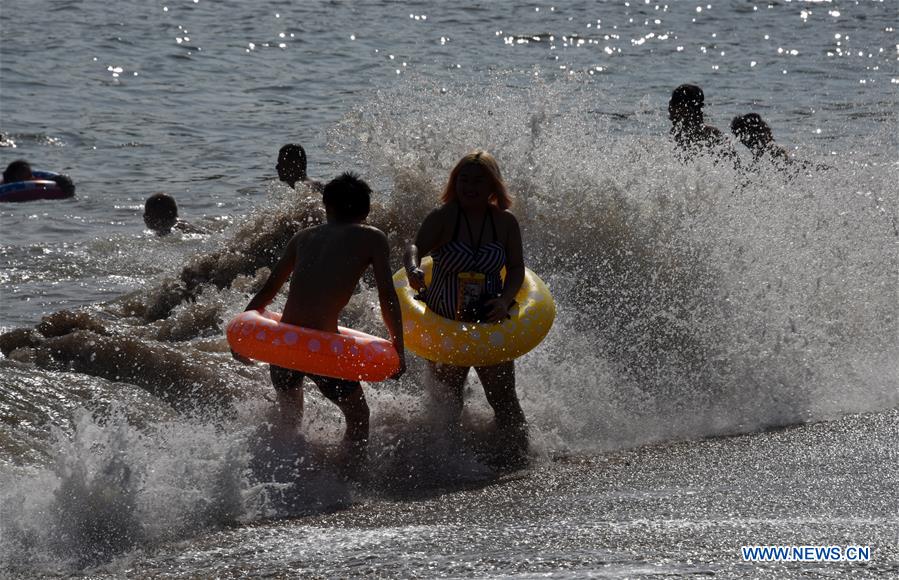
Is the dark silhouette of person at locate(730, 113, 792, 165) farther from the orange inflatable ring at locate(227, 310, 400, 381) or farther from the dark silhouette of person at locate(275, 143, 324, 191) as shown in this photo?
the orange inflatable ring at locate(227, 310, 400, 381)

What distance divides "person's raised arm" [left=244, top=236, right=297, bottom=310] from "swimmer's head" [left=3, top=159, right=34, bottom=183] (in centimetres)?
831

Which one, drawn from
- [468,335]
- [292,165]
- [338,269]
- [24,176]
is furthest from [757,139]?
[24,176]

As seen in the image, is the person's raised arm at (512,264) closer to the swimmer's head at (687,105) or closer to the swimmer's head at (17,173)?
the swimmer's head at (687,105)

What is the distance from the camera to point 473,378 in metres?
7.24

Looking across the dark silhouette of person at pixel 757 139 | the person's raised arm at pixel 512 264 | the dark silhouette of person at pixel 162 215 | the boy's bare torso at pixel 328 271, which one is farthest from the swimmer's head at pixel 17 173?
the person's raised arm at pixel 512 264

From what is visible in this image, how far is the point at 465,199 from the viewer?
20.8 feet

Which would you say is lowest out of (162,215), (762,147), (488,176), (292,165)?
(162,215)

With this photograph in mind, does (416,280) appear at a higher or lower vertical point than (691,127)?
lower

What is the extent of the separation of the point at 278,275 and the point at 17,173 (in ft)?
27.8

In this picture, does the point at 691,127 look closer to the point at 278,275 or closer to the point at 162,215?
the point at 278,275

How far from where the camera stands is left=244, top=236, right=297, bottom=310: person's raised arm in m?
6.01

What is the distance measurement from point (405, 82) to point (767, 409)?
1139cm

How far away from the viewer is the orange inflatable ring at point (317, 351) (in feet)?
18.6

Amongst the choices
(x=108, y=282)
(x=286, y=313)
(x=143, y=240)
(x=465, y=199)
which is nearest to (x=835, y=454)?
(x=465, y=199)
